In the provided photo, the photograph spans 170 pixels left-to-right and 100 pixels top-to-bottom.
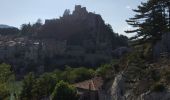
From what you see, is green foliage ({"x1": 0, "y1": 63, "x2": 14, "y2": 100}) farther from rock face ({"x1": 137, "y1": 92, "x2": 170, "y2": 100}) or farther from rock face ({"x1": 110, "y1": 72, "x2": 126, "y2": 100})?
rock face ({"x1": 137, "y1": 92, "x2": 170, "y2": 100})

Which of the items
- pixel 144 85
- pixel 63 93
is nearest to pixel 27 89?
pixel 63 93

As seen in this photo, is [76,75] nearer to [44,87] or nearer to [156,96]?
[44,87]

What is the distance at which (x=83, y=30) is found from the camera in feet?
469

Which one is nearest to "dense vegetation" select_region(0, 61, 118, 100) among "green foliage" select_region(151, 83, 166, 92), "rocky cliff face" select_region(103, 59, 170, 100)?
"rocky cliff face" select_region(103, 59, 170, 100)

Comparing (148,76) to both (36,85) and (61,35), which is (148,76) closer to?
(36,85)

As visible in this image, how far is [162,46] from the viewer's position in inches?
1847

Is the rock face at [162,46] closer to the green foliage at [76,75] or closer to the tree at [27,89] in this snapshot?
the tree at [27,89]

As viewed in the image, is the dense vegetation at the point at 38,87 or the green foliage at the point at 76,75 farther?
the green foliage at the point at 76,75

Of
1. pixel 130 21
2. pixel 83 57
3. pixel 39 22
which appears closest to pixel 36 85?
pixel 130 21

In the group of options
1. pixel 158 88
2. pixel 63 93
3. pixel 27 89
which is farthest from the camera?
pixel 27 89

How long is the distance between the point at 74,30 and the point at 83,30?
10.1ft

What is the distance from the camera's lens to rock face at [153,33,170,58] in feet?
151

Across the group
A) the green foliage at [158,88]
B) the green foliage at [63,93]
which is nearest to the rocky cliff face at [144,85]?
the green foliage at [158,88]

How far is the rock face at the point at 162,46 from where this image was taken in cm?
4603
